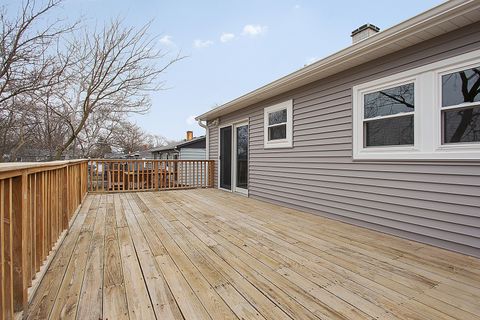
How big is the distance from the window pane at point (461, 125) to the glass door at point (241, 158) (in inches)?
158

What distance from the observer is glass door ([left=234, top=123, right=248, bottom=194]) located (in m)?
6.03

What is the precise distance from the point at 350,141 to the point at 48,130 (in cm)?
1010

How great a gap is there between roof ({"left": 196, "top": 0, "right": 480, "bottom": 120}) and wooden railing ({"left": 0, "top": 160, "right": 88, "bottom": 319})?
132 inches

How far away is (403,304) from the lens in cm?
153

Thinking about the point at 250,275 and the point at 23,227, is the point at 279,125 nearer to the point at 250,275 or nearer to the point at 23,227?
the point at 250,275

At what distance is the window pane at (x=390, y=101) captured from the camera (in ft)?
9.22

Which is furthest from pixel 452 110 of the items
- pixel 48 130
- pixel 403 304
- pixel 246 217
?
pixel 48 130

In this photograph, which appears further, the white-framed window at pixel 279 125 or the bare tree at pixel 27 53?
the bare tree at pixel 27 53

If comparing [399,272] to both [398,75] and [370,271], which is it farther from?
[398,75]

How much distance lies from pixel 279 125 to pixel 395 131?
87.3 inches

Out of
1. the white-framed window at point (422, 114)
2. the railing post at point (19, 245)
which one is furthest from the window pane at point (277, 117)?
the railing post at point (19, 245)

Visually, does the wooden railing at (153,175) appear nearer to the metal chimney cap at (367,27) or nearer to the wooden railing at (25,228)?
the wooden railing at (25,228)

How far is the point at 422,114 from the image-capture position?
2.64m

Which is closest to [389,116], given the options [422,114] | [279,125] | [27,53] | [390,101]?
[390,101]
